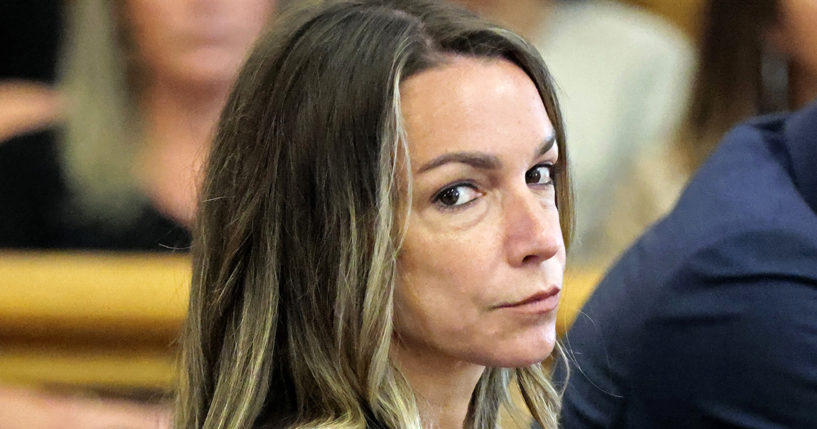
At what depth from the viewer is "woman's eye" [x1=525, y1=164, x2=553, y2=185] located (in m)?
0.87

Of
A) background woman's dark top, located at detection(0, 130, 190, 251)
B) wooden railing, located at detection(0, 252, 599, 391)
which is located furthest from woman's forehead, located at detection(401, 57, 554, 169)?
background woman's dark top, located at detection(0, 130, 190, 251)

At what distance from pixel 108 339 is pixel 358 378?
98 centimetres

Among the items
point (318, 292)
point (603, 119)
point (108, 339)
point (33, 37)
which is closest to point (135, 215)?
point (108, 339)

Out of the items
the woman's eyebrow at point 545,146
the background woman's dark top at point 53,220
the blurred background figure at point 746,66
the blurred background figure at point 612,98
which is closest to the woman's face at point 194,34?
the background woman's dark top at point 53,220

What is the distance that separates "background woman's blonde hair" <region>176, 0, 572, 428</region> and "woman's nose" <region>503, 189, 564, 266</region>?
8 cm

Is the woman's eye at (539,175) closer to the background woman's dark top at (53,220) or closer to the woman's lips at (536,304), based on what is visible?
the woman's lips at (536,304)

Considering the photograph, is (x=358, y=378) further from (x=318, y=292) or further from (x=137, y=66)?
(x=137, y=66)

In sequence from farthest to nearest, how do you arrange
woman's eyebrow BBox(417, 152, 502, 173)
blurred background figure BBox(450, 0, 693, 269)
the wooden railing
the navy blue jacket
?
blurred background figure BBox(450, 0, 693, 269)
the wooden railing
the navy blue jacket
woman's eyebrow BBox(417, 152, 502, 173)

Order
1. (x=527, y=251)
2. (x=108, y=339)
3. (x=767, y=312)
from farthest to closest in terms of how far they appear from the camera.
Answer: (x=108, y=339)
(x=767, y=312)
(x=527, y=251)

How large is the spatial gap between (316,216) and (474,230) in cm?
12

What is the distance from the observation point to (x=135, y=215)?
1.76 meters

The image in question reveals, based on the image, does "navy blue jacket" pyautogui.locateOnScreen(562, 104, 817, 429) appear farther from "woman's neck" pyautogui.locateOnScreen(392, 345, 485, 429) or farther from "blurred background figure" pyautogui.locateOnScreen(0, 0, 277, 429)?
"blurred background figure" pyautogui.locateOnScreen(0, 0, 277, 429)

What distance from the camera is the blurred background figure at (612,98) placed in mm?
1809

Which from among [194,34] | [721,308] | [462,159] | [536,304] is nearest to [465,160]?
[462,159]
